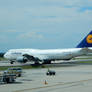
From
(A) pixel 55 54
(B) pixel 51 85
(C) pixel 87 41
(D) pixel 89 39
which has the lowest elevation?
(B) pixel 51 85

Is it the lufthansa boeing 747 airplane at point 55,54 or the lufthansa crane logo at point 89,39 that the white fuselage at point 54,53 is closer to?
the lufthansa boeing 747 airplane at point 55,54

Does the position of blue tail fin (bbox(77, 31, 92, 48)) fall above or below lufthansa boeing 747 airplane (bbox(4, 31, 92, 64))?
above

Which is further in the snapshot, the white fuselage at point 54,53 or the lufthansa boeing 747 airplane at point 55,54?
the white fuselage at point 54,53

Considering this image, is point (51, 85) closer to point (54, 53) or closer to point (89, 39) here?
point (54, 53)

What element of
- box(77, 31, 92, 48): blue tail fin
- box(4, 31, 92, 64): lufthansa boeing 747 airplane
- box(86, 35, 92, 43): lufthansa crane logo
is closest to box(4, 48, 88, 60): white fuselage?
box(4, 31, 92, 64): lufthansa boeing 747 airplane

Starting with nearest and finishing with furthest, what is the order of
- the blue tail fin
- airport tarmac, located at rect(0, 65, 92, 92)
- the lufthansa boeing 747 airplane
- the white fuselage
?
airport tarmac, located at rect(0, 65, 92, 92) → the lufthansa boeing 747 airplane → the white fuselage → the blue tail fin

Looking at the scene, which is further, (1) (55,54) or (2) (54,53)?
(2) (54,53)

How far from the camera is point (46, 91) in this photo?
69.5ft

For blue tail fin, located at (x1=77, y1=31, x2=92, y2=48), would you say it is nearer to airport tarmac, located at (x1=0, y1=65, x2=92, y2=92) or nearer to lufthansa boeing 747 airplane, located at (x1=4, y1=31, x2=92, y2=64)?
lufthansa boeing 747 airplane, located at (x1=4, y1=31, x2=92, y2=64)

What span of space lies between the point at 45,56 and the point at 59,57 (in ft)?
15.4

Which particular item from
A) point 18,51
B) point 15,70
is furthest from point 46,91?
point 18,51

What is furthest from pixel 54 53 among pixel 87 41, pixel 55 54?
pixel 87 41

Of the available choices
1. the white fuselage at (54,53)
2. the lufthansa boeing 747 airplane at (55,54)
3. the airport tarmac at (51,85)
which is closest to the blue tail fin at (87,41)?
the lufthansa boeing 747 airplane at (55,54)

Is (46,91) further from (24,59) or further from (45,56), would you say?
(45,56)
